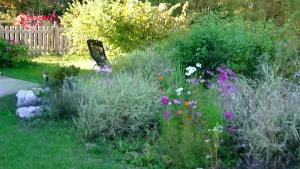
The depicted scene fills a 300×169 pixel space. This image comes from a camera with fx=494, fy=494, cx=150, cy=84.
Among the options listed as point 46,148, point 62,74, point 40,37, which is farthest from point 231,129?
point 40,37

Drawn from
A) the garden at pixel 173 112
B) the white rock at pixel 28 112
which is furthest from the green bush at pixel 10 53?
the white rock at pixel 28 112

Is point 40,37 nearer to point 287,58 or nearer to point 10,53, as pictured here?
point 10,53

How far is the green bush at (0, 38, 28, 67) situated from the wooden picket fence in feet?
6.48

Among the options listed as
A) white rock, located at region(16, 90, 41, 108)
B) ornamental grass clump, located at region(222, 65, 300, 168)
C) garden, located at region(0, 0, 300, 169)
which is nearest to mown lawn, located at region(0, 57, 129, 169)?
garden, located at region(0, 0, 300, 169)

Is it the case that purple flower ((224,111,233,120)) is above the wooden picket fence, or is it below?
above

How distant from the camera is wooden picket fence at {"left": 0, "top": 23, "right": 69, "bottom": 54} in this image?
523 inches

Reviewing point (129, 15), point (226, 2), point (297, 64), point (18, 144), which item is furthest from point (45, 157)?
point (226, 2)

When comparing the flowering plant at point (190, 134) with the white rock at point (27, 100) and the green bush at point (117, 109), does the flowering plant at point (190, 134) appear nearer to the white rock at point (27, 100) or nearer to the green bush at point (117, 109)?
the green bush at point (117, 109)

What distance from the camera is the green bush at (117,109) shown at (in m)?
5.67

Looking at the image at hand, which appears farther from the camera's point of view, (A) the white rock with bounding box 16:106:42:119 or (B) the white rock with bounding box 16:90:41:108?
(B) the white rock with bounding box 16:90:41:108

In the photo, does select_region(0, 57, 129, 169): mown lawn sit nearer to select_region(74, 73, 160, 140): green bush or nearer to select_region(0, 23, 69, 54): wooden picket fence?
select_region(74, 73, 160, 140): green bush

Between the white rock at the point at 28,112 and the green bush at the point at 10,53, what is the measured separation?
4.64 metres

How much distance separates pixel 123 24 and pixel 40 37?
9.38 feet

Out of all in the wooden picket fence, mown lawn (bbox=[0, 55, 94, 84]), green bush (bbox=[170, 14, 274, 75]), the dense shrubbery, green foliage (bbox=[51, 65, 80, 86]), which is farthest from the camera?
the wooden picket fence
